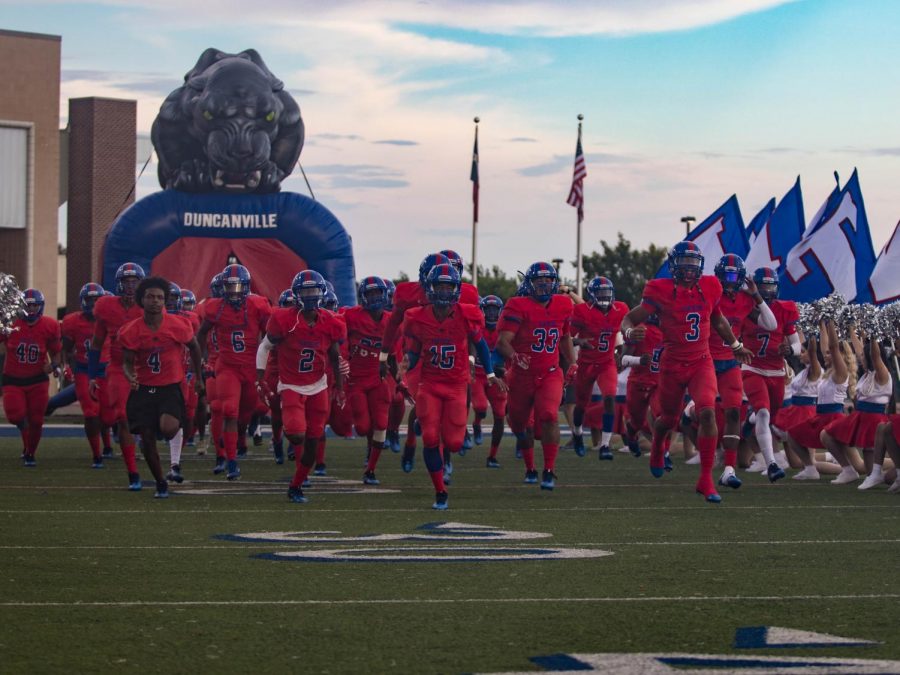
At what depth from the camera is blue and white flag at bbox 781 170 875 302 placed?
2077cm

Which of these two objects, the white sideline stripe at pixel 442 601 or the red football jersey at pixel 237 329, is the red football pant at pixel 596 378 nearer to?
the red football jersey at pixel 237 329

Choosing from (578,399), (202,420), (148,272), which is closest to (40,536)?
(202,420)

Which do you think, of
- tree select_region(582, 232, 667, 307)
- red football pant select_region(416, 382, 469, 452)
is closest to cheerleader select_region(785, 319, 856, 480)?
red football pant select_region(416, 382, 469, 452)

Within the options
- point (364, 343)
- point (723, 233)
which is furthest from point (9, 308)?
point (723, 233)

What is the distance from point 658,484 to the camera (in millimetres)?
14625

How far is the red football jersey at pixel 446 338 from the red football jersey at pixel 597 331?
5721 millimetres

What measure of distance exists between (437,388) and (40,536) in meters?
3.54

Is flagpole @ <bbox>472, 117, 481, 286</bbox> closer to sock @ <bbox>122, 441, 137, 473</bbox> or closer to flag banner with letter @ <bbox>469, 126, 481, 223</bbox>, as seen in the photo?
flag banner with letter @ <bbox>469, 126, 481, 223</bbox>

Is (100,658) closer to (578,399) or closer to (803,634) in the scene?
(803,634)

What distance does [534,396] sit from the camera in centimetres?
1416

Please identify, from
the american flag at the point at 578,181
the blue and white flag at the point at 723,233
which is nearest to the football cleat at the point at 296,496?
the blue and white flag at the point at 723,233

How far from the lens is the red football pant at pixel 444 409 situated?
12.3 metres

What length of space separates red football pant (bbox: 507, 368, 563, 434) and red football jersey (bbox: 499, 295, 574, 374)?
0.08 meters

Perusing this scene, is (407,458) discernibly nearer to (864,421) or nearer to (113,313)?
(113,313)
